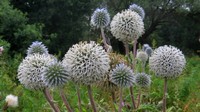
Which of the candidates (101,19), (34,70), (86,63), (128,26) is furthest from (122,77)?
(101,19)

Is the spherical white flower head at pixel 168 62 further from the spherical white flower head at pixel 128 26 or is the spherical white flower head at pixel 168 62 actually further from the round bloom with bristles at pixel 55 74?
the round bloom with bristles at pixel 55 74

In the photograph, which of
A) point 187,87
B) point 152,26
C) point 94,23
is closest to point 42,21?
point 152,26

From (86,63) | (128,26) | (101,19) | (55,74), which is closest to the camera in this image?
(86,63)

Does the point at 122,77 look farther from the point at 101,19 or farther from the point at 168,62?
the point at 101,19

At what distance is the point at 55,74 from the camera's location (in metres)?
2.46

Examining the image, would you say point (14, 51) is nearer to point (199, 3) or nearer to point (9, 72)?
point (9, 72)

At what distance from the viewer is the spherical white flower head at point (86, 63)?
2314 mm

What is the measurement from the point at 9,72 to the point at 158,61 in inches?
189

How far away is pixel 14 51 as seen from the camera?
10.8m

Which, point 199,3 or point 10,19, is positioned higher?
point 199,3

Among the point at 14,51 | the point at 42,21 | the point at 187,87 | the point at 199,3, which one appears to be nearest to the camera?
the point at 187,87

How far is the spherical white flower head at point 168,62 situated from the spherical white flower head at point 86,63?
1.88ft

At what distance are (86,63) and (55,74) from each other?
9.9 inches

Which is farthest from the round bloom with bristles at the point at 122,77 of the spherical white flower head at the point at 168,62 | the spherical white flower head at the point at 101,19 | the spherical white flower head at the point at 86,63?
the spherical white flower head at the point at 101,19
